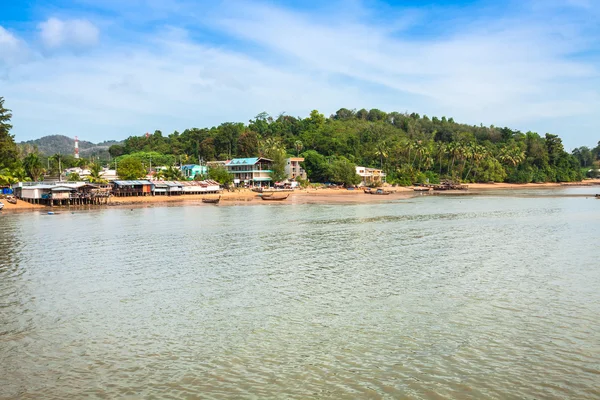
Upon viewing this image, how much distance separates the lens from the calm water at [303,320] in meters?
9.54

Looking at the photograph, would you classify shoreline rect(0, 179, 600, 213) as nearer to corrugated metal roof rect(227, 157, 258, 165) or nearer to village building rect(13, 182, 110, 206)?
village building rect(13, 182, 110, 206)

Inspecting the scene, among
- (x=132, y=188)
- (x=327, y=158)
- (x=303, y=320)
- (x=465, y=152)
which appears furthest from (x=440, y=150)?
(x=303, y=320)

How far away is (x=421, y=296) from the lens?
15.8m

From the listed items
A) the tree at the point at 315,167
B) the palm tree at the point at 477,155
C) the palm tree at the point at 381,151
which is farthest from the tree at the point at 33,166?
the palm tree at the point at 477,155

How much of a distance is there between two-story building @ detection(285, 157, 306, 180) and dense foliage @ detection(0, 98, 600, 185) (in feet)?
5.99

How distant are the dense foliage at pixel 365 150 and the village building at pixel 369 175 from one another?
8.17ft

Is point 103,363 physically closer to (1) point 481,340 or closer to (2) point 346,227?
(1) point 481,340

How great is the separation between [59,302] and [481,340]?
13.1 metres

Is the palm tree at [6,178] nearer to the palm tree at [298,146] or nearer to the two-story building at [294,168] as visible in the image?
the two-story building at [294,168]

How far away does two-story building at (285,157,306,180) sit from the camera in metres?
108

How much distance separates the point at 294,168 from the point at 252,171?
12.7 meters

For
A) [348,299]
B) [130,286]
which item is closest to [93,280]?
[130,286]

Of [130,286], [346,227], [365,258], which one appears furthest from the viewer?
[346,227]

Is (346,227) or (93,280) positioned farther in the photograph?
(346,227)
